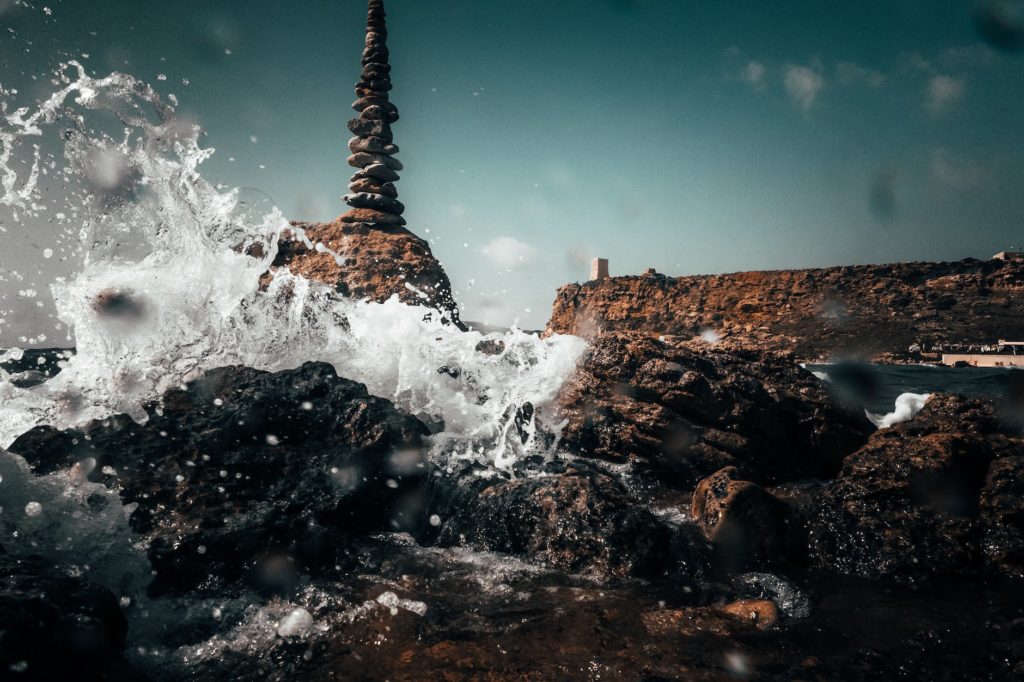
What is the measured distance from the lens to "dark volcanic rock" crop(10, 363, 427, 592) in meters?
3.73

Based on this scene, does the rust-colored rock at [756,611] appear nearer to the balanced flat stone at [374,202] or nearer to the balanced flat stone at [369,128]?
the balanced flat stone at [374,202]

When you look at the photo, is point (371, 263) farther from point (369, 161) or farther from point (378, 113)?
point (378, 113)

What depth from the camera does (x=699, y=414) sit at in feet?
20.7

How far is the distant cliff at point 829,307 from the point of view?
51.7 m

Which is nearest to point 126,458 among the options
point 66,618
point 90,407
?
point 90,407

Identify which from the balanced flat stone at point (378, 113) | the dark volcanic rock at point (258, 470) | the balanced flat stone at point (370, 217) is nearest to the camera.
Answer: the dark volcanic rock at point (258, 470)

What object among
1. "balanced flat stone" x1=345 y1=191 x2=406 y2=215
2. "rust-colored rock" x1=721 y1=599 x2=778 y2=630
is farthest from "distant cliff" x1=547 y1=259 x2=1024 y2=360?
"rust-colored rock" x1=721 y1=599 x2=778 y2=630

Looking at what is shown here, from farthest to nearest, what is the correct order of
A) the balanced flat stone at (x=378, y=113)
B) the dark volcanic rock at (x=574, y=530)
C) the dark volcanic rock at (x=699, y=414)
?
1. the balanced flat stone at (x=378, y=113)
2. the dark volcanic rock at (x=699, y=414)
3. the dark volcanic rock at (x=574, y=530)

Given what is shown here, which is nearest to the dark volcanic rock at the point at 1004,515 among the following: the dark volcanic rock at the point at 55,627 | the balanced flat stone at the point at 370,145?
the dark volcanic rock at the point at 55,627

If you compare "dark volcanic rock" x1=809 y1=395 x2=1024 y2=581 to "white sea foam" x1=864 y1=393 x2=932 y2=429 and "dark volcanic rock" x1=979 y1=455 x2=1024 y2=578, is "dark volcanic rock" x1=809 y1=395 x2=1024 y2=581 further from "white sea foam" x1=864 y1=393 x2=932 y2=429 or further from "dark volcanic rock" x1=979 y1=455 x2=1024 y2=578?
"white sea foam" x1=864 y1=393 x2=932 y2=429

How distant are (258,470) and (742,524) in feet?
14.8

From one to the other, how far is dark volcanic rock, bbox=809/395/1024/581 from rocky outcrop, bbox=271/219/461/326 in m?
12.3

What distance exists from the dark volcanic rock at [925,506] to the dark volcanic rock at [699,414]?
110cm

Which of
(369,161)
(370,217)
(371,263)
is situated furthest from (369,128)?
(371,263)
